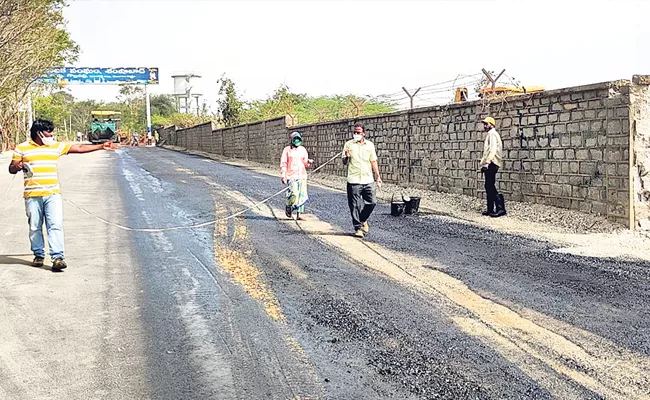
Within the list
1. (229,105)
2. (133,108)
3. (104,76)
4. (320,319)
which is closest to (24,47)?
(229,105)

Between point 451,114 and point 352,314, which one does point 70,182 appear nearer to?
point 451,114

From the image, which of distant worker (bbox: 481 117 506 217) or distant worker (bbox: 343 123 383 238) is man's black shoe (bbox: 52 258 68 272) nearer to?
distant worker (bbox: 343 123 383 238)

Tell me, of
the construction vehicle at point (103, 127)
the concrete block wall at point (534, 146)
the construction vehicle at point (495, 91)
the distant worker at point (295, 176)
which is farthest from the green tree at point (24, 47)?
the distant worker at point (295, 176)

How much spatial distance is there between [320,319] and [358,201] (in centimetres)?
466

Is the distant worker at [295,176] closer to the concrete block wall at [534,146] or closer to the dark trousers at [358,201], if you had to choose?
the dark trousers at [358,201]

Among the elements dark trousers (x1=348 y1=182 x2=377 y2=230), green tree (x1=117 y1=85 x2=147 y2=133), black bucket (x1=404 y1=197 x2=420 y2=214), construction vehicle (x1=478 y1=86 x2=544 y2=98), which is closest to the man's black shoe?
dark trousers (x1=348 y1=182 x2=377 y2=230)

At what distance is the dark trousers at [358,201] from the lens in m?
10.1

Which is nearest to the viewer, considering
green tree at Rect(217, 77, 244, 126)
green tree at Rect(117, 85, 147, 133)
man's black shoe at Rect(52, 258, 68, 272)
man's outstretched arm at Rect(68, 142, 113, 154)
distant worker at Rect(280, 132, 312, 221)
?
man's black shoe at Rect(52, 258, 68, 272)

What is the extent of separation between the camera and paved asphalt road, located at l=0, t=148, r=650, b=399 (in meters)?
4.38

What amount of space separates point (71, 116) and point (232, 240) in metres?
105

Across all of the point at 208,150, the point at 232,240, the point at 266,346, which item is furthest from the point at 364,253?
the point at 208,150

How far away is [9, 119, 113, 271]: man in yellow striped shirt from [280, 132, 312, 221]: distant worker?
4.79 metres

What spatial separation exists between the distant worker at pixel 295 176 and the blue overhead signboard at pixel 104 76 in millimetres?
47630

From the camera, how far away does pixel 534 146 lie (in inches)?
499
